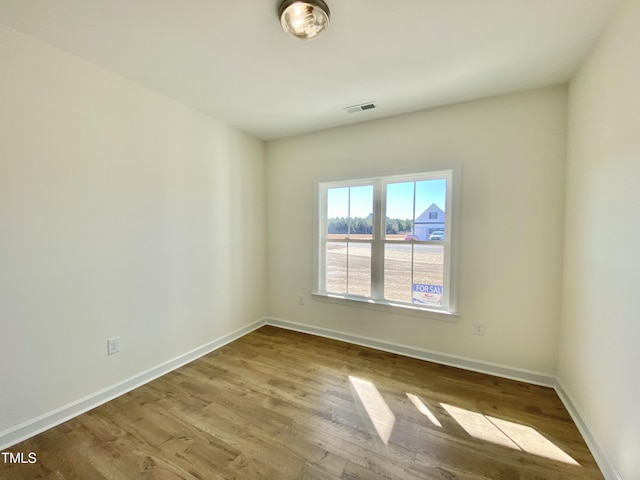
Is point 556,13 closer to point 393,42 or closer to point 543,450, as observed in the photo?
point 393,42

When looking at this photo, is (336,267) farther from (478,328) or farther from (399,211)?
(478,328)

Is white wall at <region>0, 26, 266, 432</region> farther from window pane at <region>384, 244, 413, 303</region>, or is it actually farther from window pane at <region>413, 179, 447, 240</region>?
window pane at <region>413, 179, 447, 240</region>

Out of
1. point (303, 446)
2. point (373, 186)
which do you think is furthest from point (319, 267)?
point (303, 446)

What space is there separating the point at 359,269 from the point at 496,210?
1.51 m

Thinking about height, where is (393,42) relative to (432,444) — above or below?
above

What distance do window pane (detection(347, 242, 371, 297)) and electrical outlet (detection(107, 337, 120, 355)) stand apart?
230 cm

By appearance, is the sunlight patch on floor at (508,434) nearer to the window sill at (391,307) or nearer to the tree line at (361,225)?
the window sill at (391,307)

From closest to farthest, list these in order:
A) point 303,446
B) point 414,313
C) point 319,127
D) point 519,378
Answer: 1. point 303,446
2. point 519,378
3. point 414,313
4. point 319,127

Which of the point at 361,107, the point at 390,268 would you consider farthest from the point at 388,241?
the point at 361,107

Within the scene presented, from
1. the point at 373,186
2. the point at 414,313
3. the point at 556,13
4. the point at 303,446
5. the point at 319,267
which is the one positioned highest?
the point at 556,13

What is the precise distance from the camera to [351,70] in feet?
6.48

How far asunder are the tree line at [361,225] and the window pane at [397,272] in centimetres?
19

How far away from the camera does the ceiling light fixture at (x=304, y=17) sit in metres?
1.36

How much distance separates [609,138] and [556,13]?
783mm
